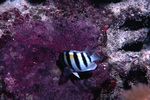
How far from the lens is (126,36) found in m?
4.23

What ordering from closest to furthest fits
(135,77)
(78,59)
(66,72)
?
(78,59) → (66,72) → (135,77)

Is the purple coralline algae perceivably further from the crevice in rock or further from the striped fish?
the striped fish

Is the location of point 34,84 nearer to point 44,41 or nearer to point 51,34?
point 44,41

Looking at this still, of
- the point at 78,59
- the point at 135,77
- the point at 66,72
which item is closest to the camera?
the point at 78,59

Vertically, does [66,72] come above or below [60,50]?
below

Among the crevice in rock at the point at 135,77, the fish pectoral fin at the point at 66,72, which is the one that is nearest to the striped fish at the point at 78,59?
the fish pectoral fin at the point at 66,72

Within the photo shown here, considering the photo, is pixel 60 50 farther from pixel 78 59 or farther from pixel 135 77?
pixel 135 77

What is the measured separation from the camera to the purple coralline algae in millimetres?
2719

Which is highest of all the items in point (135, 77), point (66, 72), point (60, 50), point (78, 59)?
point (78, 59)

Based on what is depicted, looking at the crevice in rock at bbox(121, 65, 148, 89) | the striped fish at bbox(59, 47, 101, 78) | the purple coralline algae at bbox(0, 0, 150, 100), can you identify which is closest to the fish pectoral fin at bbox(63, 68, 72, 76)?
the striped fish at bbox(59, 47, 101, 78)

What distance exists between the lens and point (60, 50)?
121 inches

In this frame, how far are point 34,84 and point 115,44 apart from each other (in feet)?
8.48

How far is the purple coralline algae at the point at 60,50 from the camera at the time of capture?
2719mm

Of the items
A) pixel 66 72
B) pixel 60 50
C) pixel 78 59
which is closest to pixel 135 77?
pixel 78 59
